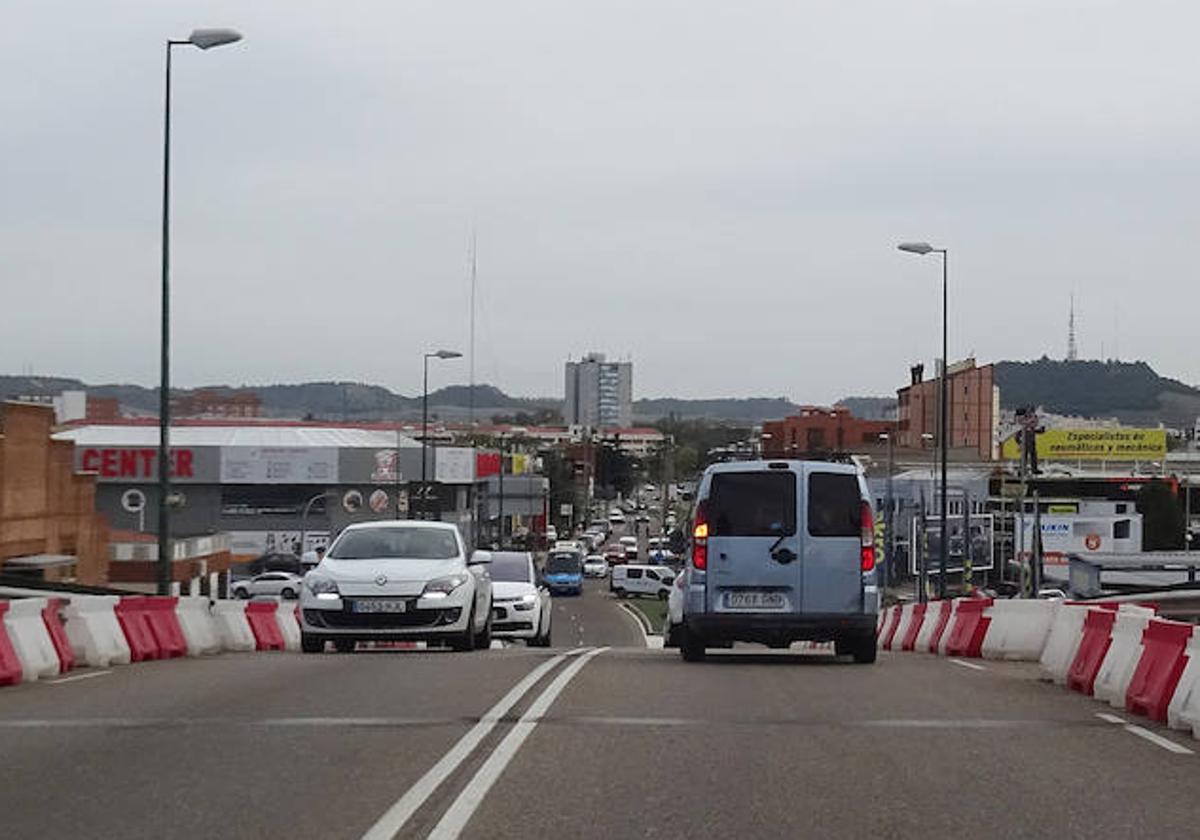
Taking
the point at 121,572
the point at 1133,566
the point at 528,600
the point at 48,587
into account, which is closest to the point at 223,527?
the point at 121,572

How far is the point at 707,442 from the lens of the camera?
564ft

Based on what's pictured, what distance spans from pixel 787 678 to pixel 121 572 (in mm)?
49438

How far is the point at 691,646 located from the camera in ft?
62.1

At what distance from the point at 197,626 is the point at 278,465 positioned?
234 feet

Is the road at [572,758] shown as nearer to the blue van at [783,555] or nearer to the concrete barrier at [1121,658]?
the concrete barrier at [1121,658]

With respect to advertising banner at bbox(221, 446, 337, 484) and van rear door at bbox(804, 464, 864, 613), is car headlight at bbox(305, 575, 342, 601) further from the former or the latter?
advertising banner at bbox(221, 446, 337, 484)

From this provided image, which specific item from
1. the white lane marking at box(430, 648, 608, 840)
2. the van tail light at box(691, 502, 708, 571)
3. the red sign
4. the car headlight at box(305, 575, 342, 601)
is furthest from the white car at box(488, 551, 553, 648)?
the red sign

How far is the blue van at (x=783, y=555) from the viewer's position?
727 inches

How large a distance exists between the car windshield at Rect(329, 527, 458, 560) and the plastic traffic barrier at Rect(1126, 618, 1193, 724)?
8572mm

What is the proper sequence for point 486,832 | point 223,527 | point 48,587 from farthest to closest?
point 223,527 < point 48,587 < point 486,832

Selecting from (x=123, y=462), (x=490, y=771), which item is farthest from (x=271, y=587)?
(x=490, y=771)

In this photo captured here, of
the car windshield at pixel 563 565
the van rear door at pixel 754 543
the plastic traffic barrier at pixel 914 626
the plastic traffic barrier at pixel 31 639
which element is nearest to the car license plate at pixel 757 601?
the van rear door at pixel 754 543

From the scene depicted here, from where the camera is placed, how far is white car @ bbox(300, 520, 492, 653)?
1917 cm

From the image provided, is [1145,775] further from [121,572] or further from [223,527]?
[223,527]
